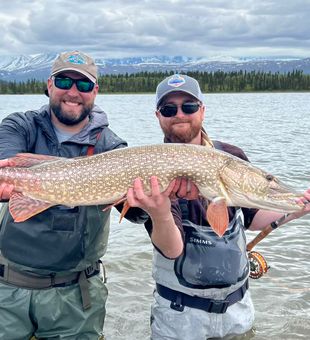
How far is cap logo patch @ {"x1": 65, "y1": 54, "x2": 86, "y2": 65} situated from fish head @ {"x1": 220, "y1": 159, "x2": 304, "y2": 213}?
1.43 m

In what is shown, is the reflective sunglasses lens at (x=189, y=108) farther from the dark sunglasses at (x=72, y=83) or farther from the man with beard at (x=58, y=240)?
the dark sunglasses at (x=72, y=83)

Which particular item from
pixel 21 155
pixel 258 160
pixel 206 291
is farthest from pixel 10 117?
pixel 258 160

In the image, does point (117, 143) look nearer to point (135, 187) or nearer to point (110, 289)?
point (135, 187)

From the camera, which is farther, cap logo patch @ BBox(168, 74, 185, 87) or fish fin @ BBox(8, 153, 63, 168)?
cap logo patch @ BBox(168, 74, 185, 87)

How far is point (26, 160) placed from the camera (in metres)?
3.45

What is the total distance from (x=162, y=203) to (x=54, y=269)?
99 cm

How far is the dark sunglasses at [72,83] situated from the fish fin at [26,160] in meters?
0.66

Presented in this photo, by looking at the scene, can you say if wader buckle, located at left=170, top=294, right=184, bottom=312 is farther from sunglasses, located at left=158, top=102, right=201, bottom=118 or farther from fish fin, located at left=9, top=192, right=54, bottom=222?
sunglasses, located at left=158, top=102, right=201, bottom=118

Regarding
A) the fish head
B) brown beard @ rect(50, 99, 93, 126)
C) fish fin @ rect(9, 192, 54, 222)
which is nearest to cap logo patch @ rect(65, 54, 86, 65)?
brown beard @ rect(50, 99, 93, 126)

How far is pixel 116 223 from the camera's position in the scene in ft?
27.3

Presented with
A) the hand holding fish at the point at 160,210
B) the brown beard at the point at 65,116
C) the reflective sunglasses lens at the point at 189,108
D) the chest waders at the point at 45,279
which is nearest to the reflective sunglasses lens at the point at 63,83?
the brown beard at the point at 65,116

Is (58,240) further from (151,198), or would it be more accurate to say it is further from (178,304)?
(178,304)

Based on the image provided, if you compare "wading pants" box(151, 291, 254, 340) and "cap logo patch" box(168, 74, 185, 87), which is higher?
"cap logo patch" box(168, 74, 185, 87)

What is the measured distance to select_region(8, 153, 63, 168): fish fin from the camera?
342cm
